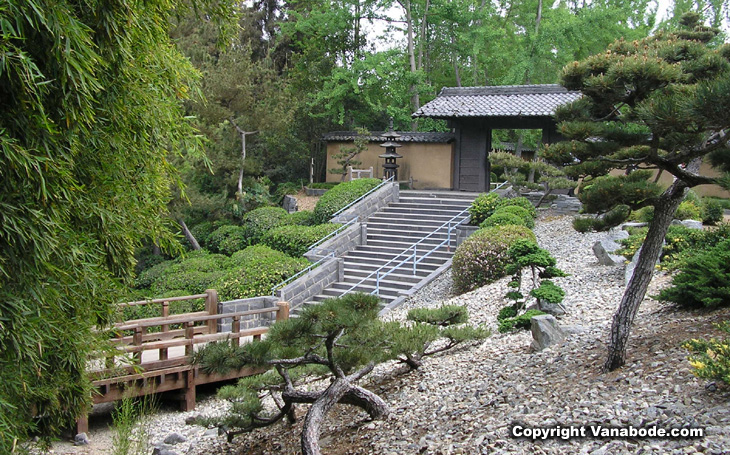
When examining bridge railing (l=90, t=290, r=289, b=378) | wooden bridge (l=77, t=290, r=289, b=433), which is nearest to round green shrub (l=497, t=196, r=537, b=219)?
bridge railing (l=90, t=290, r=289, b=378)

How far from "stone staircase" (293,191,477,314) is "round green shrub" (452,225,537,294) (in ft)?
4.20

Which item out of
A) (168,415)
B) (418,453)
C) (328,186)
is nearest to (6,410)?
(418,453)

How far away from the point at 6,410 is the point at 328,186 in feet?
52.7

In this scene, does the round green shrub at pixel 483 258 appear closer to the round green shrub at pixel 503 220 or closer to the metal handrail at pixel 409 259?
the round green shrub at pixel 503 220

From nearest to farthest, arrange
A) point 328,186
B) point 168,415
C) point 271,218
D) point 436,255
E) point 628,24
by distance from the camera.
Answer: point 168,415 < point 436,255 < point 271,218 < point 328,186 < point 628,24

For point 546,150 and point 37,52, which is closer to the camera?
point 37,52

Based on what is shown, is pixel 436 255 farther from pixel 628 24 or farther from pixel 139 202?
pixel 628 24

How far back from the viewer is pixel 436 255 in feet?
45.6

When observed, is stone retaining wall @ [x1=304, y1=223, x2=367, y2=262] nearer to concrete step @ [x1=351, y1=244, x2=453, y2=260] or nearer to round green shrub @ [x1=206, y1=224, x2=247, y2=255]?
concrete step @ [x1=351, y1=244, x2=453, y2=260]

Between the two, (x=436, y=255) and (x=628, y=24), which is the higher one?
(x=628, y=24)

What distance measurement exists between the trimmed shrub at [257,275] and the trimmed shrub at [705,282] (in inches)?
321

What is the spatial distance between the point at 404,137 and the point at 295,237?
6427mm

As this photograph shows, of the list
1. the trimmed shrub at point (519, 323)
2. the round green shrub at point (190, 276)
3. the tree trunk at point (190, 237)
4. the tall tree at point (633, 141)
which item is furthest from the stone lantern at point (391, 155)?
→ the tall tree at point (633, 141)

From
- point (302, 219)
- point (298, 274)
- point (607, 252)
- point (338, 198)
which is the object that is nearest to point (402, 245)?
point (338, 198)
